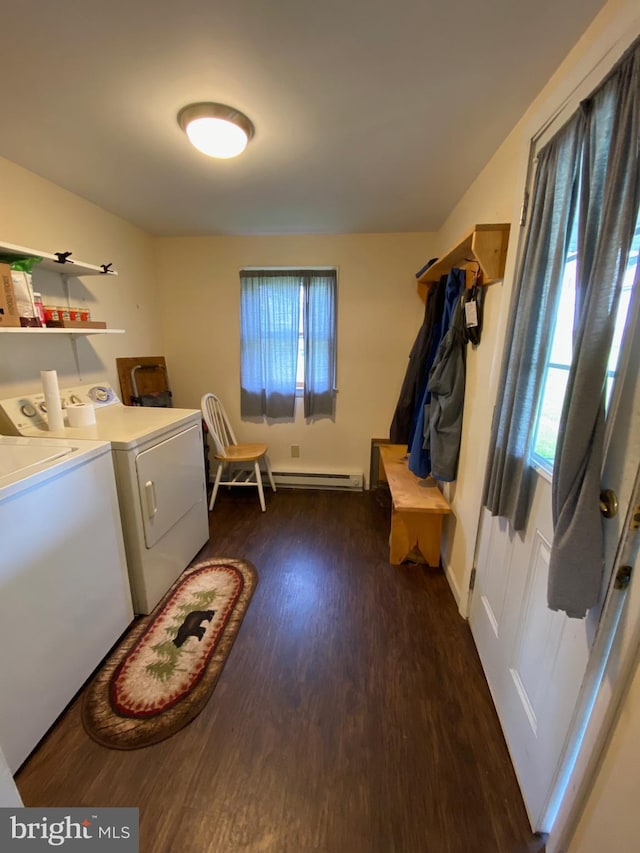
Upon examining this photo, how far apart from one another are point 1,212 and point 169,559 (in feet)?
6.61

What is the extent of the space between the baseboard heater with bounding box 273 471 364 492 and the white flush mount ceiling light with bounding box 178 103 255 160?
2.44 meters

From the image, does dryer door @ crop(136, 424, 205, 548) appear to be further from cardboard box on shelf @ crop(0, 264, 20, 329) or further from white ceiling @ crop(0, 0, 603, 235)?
white ceiling @ crop(0, 0, 603, 235)

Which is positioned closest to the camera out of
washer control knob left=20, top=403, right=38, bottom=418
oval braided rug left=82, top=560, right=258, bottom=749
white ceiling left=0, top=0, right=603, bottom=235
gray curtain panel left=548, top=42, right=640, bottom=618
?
gray curtain panel left=548, top=42, right=640, bottom=618

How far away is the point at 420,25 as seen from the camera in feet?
3.07

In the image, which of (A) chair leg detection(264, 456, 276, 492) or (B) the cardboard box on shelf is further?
(A) chair leg detection(264, 456, 276, 492)

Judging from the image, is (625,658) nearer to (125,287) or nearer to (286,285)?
(286,285)

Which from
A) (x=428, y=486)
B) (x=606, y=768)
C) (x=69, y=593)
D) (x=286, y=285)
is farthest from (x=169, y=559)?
(x=286, y=285)

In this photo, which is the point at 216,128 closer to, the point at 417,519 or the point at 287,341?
the point at 287,341

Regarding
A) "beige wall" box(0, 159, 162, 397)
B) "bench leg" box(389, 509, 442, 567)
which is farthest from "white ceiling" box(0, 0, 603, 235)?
"bench leg" box(389, 509, 442, 567)

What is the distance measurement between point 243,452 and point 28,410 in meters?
1.45

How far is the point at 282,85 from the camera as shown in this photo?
117cm

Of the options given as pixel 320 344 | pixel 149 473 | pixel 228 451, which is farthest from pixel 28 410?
pixel 320 344

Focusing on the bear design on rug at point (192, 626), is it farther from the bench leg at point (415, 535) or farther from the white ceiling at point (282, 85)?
the white ceiling at point (282, 85)

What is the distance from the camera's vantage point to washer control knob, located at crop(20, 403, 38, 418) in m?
1.70
